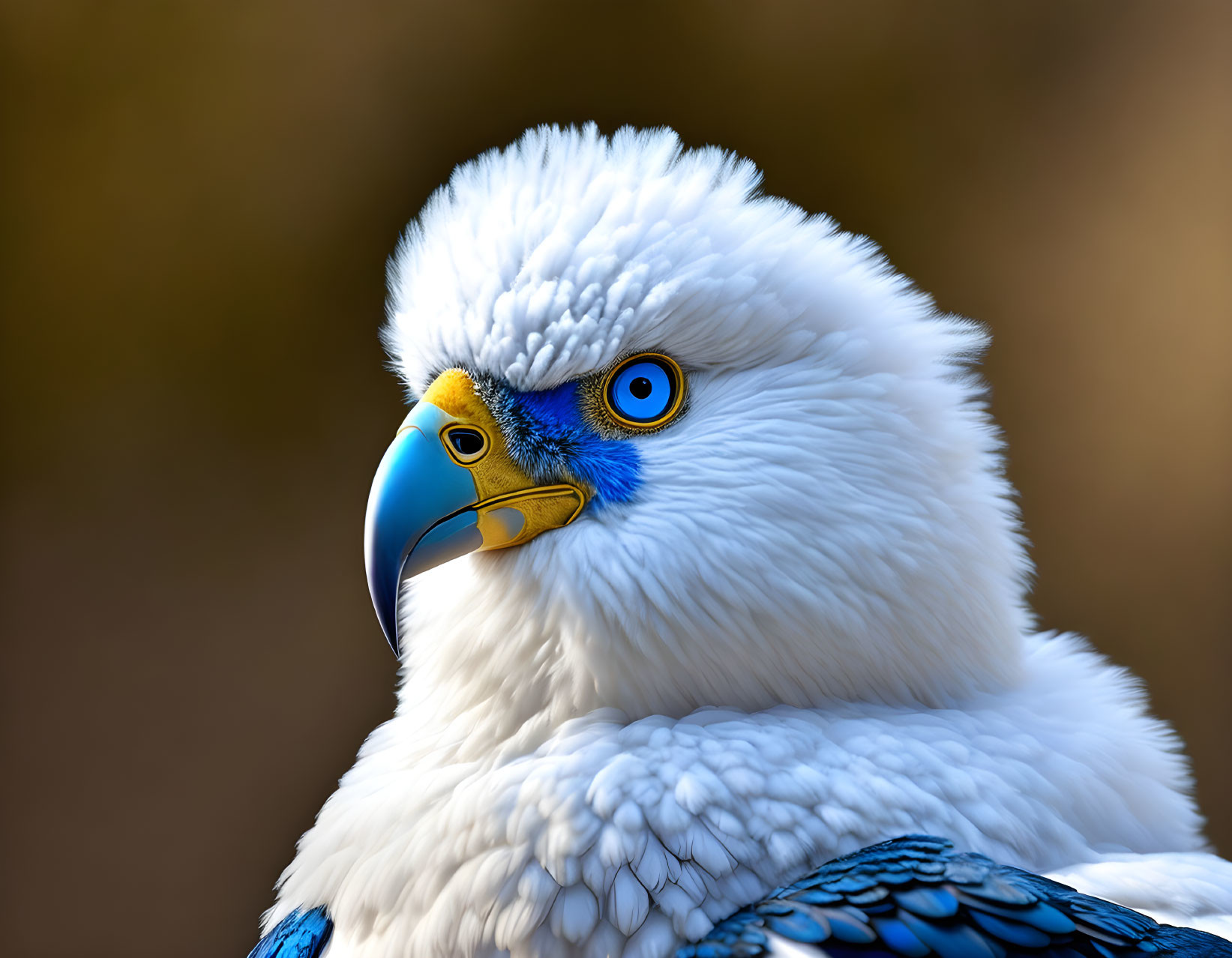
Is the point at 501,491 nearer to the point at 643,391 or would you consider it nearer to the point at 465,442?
the point at 465,442

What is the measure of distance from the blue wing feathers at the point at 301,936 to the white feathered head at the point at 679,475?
0.25 m

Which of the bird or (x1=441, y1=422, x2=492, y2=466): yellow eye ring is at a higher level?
(x1=441, y1=422, x2=492, y2=466): yellow eye ring

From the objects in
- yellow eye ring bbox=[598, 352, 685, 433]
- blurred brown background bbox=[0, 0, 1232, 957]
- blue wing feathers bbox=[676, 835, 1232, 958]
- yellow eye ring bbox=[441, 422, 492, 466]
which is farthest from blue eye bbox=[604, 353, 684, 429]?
blurred brown background bbox=[0, 0, 1232, 957]

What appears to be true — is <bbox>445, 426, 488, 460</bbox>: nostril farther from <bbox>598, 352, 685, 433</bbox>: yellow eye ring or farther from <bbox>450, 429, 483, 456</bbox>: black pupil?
<bbox>598, 352, 685, 433</bbox>: yellow eye ring

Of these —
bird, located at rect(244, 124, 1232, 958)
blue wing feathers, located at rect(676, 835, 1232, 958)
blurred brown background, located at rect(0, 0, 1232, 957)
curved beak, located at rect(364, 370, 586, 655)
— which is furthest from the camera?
blurred brown background, located at rect(0, 0, 1232, 957)

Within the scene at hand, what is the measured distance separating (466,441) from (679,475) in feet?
0.65

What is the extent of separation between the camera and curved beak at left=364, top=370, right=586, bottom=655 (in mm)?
907

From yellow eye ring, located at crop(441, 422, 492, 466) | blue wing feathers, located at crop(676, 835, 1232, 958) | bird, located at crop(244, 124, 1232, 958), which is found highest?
yellow eye ring, located at crop(441, 422, 492, 466)

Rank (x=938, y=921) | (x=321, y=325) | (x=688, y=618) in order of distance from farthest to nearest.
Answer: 1. (x=321, y=325)
2. (x=688, y=618)
3. (x=938, y=921)

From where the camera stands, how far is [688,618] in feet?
2.95

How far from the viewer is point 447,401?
958 mm

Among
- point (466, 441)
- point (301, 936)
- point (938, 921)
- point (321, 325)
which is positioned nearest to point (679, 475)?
point (466, 441)

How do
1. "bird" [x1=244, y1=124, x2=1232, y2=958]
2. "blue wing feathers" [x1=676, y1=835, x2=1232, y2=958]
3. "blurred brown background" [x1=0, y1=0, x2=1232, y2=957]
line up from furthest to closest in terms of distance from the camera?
"blurred brown background" [x1=0, y1=0, x2=1232, y2=957], "bird" [x1=244, y1=124, x2=1232, y2=958], "blue wing feathers" [x1=676, y1=835, x2=1232, y2=958]

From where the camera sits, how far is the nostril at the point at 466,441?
0.94 m
